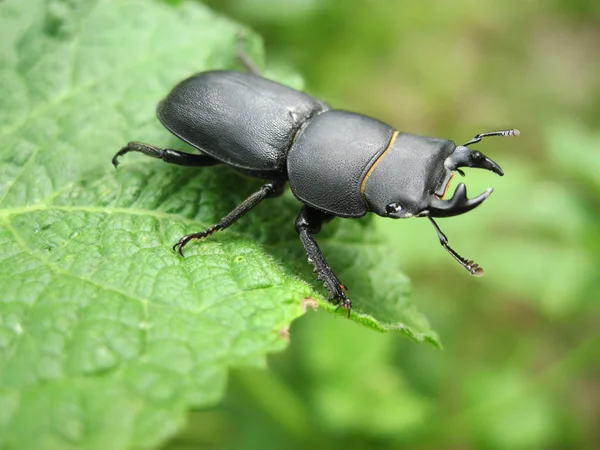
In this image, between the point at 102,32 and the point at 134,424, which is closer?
the point at 134,424

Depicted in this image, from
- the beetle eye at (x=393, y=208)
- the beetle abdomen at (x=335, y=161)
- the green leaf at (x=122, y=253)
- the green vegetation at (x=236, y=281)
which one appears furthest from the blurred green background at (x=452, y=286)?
the beetle eye at (x=393, y=208)

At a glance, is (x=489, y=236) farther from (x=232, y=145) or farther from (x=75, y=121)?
(x=75, y=121)

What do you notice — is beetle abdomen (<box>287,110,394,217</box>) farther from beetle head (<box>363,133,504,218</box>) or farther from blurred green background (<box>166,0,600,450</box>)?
blurred green background (<box>166,0,600,450</box>)

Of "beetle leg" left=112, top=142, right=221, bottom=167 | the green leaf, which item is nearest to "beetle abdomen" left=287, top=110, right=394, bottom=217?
the green leaf

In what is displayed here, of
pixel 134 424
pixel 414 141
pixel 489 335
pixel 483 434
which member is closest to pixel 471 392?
pixel 483 434

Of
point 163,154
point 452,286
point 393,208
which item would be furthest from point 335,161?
point 452,286
